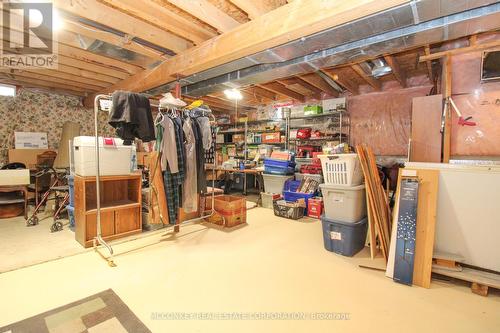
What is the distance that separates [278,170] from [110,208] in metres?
3.05

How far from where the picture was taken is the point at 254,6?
2.33 m

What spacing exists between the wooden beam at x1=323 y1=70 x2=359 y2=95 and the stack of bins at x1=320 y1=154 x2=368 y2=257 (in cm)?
200

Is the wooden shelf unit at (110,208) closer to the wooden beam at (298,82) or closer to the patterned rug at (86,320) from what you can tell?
the patterned rug at (86,320)

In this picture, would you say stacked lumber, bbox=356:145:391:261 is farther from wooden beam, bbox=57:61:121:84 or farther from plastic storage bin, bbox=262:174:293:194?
wooden beam, bbox=57:61:121:84

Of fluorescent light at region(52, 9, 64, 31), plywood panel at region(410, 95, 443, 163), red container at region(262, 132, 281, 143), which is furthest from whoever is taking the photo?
red container at region(262, 132, 281, 143)

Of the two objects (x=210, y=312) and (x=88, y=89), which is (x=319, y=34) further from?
(x=88, y=89)

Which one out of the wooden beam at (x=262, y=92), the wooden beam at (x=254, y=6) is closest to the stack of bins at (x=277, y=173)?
the wooden beam at (x=262, y=92)

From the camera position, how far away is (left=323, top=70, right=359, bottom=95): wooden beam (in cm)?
424

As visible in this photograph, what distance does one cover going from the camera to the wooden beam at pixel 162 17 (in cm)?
232

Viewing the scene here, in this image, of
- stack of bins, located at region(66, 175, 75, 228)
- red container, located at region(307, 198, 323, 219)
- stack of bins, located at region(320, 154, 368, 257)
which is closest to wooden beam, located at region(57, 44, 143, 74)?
stack of bins, located at region(66, 175, 75, 228)

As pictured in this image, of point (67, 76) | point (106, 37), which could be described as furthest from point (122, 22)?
point (67, 76)

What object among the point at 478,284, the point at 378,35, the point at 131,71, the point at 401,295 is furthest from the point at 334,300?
the point at 131,71

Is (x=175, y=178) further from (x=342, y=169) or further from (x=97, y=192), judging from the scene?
(x=342, y=169)

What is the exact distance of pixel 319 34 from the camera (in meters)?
2.28
